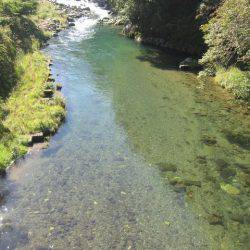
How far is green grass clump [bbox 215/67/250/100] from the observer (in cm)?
3297

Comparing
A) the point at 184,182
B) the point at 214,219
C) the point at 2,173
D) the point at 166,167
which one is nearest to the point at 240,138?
the point at 166,167

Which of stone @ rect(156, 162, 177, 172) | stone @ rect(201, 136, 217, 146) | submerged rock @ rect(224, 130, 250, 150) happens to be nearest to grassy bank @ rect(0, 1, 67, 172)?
stone @ rect(156, 162, 177, 172)

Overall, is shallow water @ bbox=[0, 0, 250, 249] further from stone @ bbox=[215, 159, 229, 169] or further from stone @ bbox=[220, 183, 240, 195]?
stone @ bbox=[220, 183, 240, 195]

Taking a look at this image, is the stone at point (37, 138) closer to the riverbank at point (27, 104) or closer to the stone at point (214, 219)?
the riverbank at point (27, 104)

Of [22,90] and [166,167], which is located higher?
[22,90]

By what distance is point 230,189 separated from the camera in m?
19.8

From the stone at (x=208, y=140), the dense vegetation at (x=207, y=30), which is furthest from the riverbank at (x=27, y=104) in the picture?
the dense vegetation at (x=207, y=30)

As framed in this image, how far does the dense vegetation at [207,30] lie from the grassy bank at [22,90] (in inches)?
593

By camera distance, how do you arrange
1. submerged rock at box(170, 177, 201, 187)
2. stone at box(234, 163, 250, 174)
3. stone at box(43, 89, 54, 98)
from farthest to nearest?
stone at box(43, 89, 54, 98), stone at box(234, 163, 250, 174), submerged rock at box(170, 177, 201, 187)

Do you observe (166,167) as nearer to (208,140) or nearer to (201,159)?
(201,159)

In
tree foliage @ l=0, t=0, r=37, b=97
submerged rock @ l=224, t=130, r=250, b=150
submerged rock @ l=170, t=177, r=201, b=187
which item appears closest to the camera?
submerged rock @ l=170, t=177, r=201, b=187

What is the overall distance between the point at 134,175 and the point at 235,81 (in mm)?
18877

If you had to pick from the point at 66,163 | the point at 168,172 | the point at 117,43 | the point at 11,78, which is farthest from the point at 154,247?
the point at 117,43

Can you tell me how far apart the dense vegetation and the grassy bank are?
49.4 ft
